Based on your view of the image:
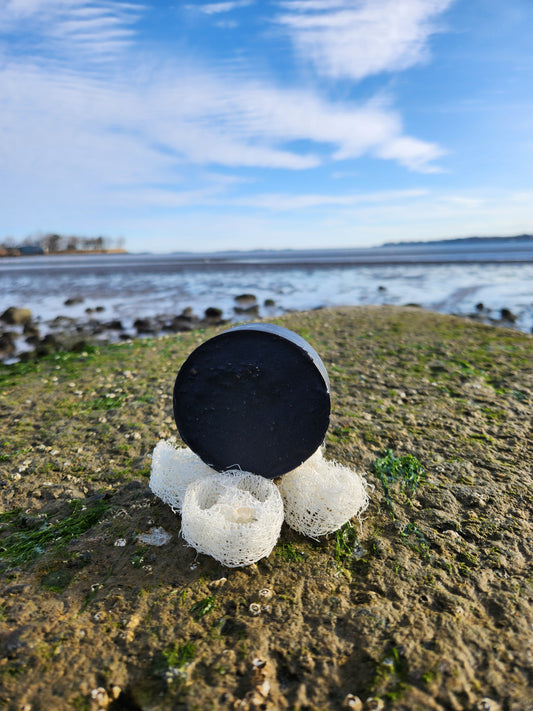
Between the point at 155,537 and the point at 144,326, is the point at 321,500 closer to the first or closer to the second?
the point at 155,537

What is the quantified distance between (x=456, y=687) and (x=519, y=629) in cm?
69

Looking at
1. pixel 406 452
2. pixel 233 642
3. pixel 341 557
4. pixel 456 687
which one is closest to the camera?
pixel 456 687

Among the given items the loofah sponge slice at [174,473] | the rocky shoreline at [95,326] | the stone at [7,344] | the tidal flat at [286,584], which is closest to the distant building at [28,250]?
the rocky shoreline at [95,326]

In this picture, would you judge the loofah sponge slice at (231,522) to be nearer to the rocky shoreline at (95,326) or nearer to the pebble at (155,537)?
the pebble at (155,537)

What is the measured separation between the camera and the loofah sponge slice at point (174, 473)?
13.5 feet

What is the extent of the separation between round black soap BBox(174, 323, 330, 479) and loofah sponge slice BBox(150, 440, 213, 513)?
251 mm

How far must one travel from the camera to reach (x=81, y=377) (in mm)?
8438

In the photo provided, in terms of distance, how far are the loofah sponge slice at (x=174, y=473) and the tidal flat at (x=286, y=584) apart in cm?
19

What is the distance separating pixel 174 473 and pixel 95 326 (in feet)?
44.1

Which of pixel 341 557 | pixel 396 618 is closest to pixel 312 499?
pixel 341 557

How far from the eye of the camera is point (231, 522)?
138 inches

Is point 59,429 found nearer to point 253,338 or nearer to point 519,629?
point 253,338

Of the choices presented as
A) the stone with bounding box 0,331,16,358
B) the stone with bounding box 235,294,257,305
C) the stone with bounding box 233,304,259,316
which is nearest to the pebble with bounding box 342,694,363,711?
the stone with bounding box 0,331,16,358

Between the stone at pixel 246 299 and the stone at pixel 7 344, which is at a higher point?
the stone at pixel 7 344
